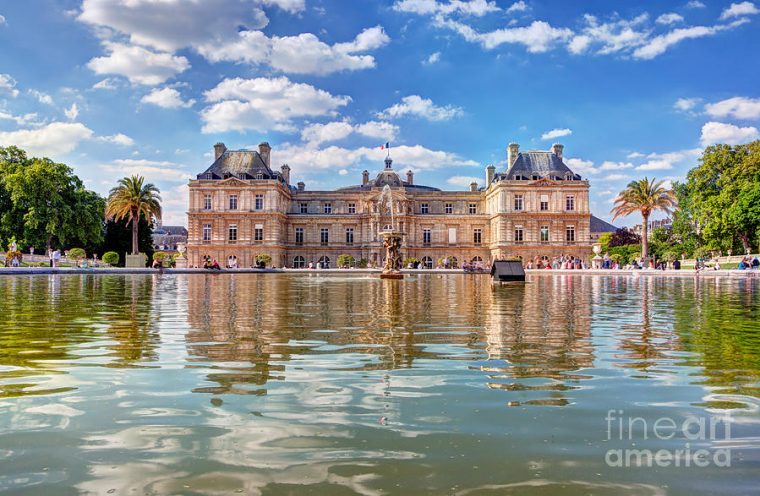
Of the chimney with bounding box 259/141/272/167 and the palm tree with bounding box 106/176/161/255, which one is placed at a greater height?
the chimney with bounding box 259/141/272/167

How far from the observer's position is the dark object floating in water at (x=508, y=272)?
2470cm

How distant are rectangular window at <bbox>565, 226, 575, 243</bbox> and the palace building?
121mm

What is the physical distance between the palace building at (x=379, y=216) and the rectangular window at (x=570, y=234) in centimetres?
12

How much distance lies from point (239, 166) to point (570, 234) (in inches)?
1618

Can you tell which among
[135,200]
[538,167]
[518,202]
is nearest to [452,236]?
[518,202]

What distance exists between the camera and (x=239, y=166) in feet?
234

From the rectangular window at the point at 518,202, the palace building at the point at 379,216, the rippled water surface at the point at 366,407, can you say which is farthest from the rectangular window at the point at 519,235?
the rippled water surface at the point at 366,407

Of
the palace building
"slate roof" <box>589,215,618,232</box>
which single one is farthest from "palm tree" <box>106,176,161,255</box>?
"slate roof" <box>589,215,618,232</box>

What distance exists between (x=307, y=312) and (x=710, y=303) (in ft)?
33.0

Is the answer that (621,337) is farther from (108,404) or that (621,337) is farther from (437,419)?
(108,404)

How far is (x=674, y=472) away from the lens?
3.20 m

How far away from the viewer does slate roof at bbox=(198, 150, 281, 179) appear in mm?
70062

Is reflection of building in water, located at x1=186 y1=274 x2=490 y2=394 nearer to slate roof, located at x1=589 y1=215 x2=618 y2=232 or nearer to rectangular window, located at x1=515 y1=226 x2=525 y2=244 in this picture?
rectangular window, located at x1=515 y1=226 x2=525 y2=244

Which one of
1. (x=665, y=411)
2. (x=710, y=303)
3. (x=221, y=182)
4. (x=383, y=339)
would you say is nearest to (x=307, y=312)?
(x=383, y=339)
